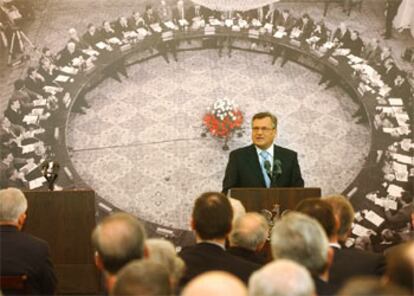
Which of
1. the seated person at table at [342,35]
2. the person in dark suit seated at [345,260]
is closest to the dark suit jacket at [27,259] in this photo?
the person in dark suit seated at [345,260]

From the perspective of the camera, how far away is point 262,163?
500 centimetres

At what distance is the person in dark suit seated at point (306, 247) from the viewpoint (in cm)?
263

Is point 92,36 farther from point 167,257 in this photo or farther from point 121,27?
point 167,257

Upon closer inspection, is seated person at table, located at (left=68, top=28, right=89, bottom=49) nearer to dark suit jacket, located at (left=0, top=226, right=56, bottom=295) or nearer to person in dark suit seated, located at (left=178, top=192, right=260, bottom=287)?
dark suit jacket, located at (left=0, top=226, right=56, bottom=295)

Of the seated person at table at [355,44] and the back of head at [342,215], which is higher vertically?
the seated person at table at [355,44]

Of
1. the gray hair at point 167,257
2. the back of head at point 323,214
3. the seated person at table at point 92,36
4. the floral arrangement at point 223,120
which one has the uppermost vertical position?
the seated person at table at point 92,36

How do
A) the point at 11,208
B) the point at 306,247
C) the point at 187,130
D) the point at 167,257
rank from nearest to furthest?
the point at 306,247 < the point at 167,257 < the point at 11,208 < the point at 187,130

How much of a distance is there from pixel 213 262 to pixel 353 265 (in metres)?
0.73

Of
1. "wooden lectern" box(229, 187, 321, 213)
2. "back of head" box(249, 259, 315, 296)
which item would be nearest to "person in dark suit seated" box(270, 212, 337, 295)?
"back of head" box(249, 259, 315, 296)

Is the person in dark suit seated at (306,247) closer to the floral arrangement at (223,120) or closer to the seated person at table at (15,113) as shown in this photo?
the floral arrangement at (223,120)

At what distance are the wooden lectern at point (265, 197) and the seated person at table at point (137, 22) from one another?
3.03m

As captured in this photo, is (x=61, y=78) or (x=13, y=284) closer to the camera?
(x=13, y=284)

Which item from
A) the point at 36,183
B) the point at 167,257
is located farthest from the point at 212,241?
the point at 36,183

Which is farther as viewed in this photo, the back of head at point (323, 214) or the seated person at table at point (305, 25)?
the seated person at table at point (305, 25)
